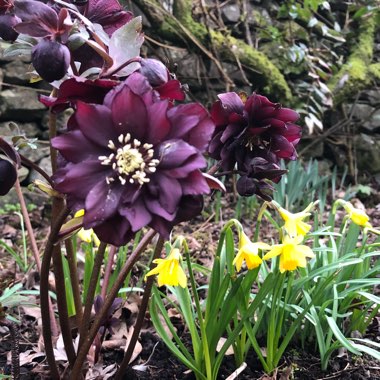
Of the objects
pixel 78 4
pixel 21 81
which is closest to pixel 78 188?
pixel 78 4

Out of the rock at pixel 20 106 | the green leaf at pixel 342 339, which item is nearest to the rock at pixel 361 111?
the rock at pixel 20 106

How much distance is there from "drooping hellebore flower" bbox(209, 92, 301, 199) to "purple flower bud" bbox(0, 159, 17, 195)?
1.01 feet

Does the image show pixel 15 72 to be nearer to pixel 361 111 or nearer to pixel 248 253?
pixel 248 253

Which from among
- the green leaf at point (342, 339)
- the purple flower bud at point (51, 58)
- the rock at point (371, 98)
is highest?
the purple flower bud at point (51, 58)

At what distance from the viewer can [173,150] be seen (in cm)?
57

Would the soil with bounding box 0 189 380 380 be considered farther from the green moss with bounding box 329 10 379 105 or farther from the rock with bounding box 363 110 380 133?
the rock with bounding box 363 110 380 133

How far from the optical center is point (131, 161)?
582mm

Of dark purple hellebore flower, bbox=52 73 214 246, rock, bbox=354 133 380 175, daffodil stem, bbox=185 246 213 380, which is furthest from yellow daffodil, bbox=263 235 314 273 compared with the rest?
rock, bbox=354 133 380 175

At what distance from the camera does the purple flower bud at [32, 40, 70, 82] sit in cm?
61

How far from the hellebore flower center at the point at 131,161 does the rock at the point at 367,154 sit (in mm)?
3292

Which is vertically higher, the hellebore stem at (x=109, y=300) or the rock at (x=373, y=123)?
the hellebore stem at (x=109, y=300)

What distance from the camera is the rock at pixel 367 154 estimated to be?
359 centimetres

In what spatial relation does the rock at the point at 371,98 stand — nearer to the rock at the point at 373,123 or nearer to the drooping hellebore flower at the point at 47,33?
the rock at the point at 373,123

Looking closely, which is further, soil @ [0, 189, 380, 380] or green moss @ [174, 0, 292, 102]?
green moss @ [174, 0, 292, 102]
